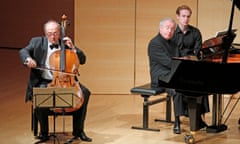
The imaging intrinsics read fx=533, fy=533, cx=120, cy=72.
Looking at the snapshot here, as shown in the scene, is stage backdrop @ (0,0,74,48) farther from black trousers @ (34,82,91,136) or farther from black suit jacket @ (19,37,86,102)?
black trousers @ (34,82,91,136)

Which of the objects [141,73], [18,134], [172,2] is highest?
[172,2]

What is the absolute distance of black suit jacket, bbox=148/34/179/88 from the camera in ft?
19.6

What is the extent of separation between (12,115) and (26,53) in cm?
159

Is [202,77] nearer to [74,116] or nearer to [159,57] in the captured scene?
[159,57]

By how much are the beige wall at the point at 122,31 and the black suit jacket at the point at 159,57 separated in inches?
70.6

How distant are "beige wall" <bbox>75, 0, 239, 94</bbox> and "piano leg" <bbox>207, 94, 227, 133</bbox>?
78.1 inches

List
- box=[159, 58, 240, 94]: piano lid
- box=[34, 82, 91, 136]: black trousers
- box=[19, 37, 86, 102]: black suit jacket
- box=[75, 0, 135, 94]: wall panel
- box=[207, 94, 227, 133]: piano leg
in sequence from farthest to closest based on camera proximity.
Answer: box=[75, 0, 135, 94]: wall panel, box=[207, 94, 227, 133]: piano leg, box=[19, 37, 86, 102]: black suit jacket, box=[34, 82, 91, 136]: black trousers, box=[159, 58, 240, 94]: piano lid

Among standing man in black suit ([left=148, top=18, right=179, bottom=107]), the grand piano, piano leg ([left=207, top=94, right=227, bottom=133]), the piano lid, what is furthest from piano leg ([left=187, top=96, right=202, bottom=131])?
piano leg ([left=207, top=94, right=227, bottom=133])

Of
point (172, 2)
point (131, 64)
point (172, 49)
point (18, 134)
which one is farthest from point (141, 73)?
point (18, 134)

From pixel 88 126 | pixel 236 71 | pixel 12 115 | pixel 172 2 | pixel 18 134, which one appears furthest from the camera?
pixel 172 2

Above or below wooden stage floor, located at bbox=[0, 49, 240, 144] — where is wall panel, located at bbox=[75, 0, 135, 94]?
above

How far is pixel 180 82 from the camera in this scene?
17.0 feet

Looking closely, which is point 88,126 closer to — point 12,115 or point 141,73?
point 12,115

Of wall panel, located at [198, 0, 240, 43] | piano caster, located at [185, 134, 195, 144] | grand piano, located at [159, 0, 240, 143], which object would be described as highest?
wall panel, located at [198, 0, 240, 43]
